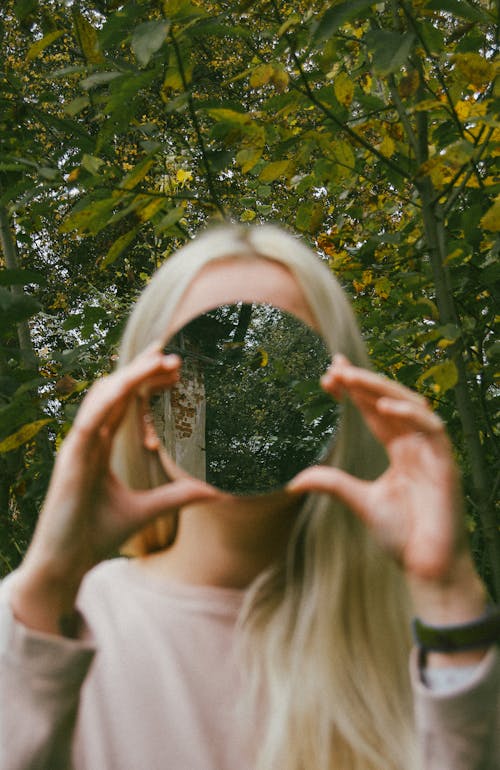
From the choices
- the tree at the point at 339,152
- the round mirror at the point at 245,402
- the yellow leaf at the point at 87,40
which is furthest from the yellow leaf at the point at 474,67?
the round mirror at the point at 245,402

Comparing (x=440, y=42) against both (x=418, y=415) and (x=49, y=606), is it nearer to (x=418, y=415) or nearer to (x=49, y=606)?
(x=418, y=415)

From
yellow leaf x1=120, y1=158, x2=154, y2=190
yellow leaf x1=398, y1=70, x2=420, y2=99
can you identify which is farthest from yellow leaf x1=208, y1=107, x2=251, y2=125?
yellow leaf x1=398, y1=70, x2=420, y2=99

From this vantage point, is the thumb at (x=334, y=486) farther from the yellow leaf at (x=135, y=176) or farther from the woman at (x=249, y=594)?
the yellow leaf at (x=135, y=176)

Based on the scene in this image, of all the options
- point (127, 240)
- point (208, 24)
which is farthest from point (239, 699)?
point (208, 24)

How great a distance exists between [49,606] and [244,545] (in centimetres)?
22

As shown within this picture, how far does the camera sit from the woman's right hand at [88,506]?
73 centimetres

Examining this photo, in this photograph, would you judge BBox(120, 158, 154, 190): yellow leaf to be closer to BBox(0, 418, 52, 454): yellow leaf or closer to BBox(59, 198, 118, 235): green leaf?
BBox(59, 198, 118, 235): green leaf

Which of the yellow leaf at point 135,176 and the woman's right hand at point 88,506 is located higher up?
the yellow leaf at point 135,176

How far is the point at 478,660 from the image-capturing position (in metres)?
0.76

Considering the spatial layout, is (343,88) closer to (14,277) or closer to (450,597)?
(14,277)

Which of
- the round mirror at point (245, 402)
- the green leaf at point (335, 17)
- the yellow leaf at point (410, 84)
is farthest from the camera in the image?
the yellow leaf at point (410, 84)

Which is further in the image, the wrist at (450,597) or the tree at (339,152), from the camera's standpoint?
the tree at (339,152)

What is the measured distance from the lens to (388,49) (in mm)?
1369

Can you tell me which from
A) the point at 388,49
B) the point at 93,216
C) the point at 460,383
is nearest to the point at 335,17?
the point at 388,49
